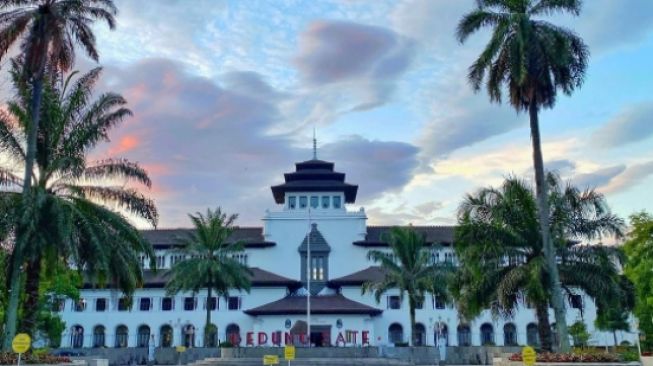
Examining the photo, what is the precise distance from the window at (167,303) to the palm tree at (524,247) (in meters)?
43.4

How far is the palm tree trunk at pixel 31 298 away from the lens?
915 inches

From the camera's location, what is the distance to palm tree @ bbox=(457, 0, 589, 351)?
25312 millimetres

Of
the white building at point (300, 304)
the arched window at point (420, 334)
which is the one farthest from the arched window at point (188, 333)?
the arched window at point (420, 334)

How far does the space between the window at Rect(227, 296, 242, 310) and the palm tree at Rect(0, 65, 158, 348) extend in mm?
39107

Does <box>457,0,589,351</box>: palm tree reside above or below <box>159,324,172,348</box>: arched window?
above

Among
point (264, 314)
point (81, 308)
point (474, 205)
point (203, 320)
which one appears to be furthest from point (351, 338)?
point (474, 205)

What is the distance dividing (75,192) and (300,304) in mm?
38035

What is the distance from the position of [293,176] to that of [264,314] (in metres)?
16.1

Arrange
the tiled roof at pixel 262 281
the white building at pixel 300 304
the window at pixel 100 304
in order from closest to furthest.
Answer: the white building at pixel 300 304 → the tiled roof at pixel 262 281 → the window at pixel 100 304

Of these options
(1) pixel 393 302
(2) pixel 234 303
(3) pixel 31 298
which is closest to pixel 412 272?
(1) pixel 393 302

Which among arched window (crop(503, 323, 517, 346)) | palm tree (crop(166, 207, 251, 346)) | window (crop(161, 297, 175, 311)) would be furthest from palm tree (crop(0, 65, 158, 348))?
arched window (crop(503, 323, 517, 346))

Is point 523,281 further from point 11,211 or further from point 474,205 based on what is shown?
point 11,211

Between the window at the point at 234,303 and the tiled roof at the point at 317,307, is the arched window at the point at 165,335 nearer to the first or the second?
the window at the point at 234,303

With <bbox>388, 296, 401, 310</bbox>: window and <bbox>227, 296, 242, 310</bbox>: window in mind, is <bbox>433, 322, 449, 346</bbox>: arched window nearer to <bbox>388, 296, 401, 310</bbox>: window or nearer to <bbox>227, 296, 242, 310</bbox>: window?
<bbox>388, 296, 401, 310</bbox>: window
